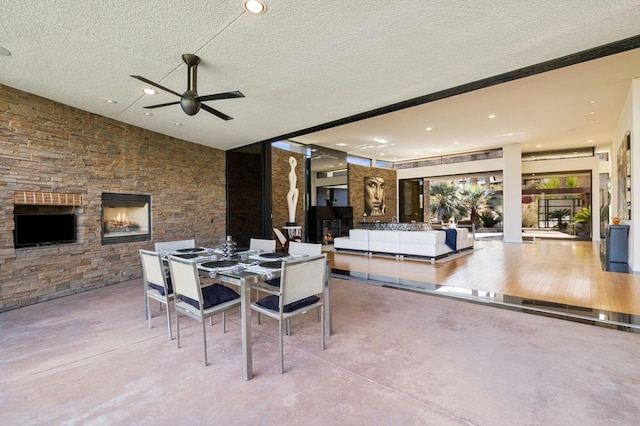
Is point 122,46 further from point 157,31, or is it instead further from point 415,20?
point 415,20

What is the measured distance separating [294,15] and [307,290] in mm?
2302

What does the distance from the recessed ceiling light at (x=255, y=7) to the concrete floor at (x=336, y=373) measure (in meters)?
2.82

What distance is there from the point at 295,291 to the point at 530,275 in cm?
470

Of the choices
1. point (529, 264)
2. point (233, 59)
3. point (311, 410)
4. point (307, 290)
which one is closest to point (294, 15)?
point (233, 59)

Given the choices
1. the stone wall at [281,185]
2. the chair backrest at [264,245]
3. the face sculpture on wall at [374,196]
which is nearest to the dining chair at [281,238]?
the stone wall at [281,185]

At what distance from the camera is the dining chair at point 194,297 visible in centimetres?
238

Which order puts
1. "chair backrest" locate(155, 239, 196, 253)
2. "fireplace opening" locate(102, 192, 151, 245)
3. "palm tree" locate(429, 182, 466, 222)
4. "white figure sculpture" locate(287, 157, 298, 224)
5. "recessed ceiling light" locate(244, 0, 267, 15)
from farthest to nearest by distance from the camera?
"palm tree" locate(429, 182, 466, 222), "white figure sculpture" locate(287, 157, 298, 224), "fireplace opening" locate(102, 192, 151, 245), "chair backrest" locate(155, 239, 196, 253), "recessed ceiling light" locate(244, 0, 267, 15)

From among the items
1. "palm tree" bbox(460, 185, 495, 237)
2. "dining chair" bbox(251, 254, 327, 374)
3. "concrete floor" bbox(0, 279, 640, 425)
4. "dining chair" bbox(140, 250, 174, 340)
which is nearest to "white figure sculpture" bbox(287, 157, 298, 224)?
"concrete floor" bbox(0, 279, 640, 425)

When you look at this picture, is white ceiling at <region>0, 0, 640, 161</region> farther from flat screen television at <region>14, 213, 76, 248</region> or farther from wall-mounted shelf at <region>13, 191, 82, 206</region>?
flat screen television at <region>14, 213, 76, 248</region>

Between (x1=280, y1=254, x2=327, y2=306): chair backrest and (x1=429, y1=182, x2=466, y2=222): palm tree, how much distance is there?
14169mm

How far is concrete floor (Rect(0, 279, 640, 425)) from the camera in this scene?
1735mm

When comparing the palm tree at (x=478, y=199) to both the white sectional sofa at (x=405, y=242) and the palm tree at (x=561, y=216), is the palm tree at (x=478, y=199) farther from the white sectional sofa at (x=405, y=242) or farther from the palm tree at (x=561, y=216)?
the white sectional sofa at (x=405, y=242)

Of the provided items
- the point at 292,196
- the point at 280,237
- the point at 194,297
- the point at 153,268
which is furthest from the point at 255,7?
the point at 292,196

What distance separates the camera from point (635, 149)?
4930mm
